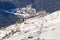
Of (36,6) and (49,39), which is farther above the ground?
(36,6)

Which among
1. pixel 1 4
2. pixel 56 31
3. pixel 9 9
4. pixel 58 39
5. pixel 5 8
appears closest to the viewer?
pixel 58 39

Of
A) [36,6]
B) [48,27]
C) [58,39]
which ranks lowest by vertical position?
[58,39]

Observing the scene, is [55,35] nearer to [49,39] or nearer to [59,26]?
[49,39]

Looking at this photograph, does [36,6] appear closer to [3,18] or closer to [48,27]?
[3,18]

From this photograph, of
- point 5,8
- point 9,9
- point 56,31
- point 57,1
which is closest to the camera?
point 56,31

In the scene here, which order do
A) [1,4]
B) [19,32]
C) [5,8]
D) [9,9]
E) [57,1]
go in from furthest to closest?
1. [57,1]
2. [1,4]
3. [5,8]
4. [9,9]
5. [19,32]

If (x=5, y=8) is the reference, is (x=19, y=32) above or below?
below

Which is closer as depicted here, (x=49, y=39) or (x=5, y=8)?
(x=49, y=39)

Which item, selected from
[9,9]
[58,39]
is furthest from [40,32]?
[9,9]

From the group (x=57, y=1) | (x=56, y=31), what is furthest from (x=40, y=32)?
(x=57, y=1)
